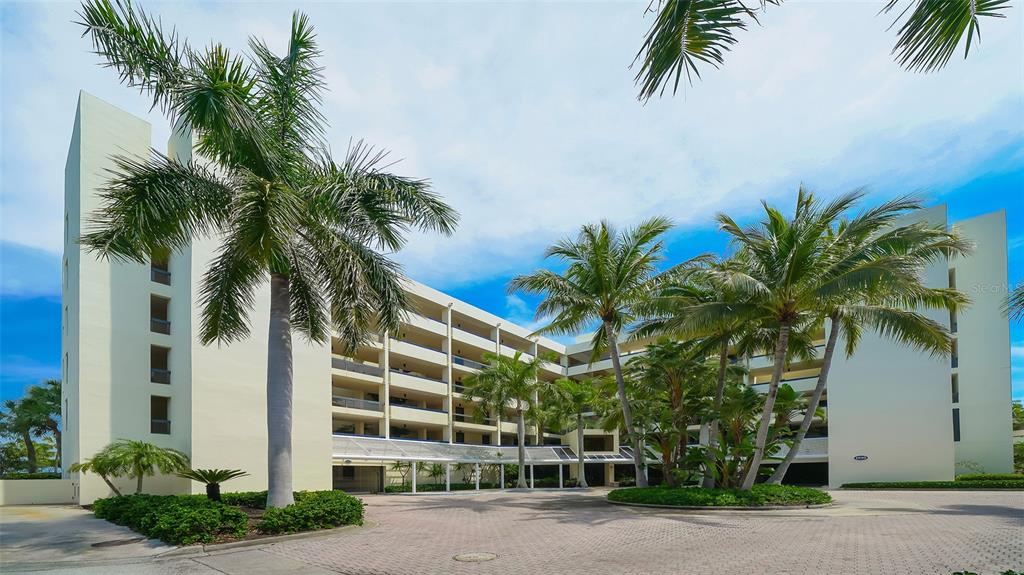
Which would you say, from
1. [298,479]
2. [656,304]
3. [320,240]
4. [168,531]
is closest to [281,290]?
[320,240]

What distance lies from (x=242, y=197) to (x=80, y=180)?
1921 centimetres

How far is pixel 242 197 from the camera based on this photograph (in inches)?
485

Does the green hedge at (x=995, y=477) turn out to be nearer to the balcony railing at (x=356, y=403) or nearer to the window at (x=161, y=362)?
the balcony railing at (x=356, y=403)

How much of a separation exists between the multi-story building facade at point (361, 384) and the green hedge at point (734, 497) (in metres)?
8.60

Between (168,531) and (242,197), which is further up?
(242,197)

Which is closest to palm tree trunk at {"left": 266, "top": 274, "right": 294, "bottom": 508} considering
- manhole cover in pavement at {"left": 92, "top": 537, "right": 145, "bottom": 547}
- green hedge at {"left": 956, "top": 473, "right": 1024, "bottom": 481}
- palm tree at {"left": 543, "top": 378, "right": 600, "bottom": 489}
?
manhole cover in pavement at {"left": 92, "top": 537, "right": 145, "bottom": 547}

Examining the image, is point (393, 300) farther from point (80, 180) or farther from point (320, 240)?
point (80, 180)

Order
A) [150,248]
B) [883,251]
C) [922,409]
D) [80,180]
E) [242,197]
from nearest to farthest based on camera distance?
[242,197], [150,248], [883,251], [80,180], [922,409]

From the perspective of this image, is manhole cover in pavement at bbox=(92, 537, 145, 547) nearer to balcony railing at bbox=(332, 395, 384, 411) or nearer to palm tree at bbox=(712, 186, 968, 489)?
palm tree at bbox=(712, 186, 968, 489)

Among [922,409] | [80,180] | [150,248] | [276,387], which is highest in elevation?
[80,180]

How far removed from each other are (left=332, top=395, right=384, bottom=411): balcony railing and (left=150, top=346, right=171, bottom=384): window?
10.1m

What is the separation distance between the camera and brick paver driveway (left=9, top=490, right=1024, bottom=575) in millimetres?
10305

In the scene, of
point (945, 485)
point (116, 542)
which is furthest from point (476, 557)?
point (945, 485)

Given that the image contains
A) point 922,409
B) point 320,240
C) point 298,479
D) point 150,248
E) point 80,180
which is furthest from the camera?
point 922,409
